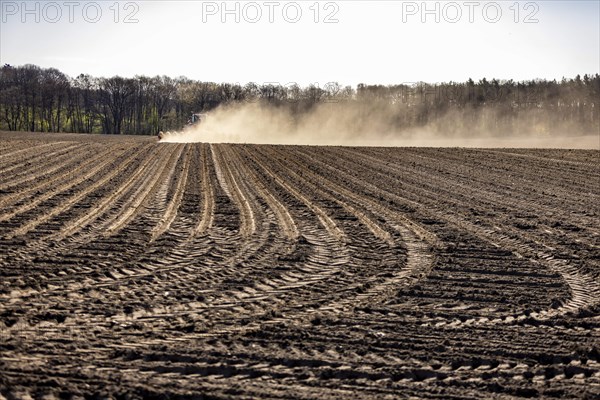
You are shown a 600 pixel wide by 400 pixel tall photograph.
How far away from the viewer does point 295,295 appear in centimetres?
703

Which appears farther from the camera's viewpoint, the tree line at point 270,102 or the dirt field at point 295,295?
the tree line at point 270,102

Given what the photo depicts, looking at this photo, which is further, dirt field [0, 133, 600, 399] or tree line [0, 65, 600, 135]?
tree line [0, 65, 600, 135]

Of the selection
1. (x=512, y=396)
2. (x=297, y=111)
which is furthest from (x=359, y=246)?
(x=297, y=111)

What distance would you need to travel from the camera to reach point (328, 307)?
660 cm

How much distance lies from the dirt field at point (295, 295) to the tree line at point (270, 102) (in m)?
53.5

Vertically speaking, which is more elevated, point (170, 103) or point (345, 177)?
point (170, 103)

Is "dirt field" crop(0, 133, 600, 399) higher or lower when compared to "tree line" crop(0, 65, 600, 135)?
lower

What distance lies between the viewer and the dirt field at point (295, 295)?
4770 mm

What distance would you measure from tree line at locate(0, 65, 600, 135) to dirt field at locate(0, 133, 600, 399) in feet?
175

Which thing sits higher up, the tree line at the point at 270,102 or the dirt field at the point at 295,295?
the tree line at the point at 270,102

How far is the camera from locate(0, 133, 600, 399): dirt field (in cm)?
477

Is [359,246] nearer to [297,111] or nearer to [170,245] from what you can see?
[170,245]

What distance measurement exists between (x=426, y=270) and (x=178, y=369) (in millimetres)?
4503

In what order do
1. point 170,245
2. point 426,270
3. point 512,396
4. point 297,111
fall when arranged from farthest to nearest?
point 297,111 < point 170,245 < point 426,270 < point 512,396
